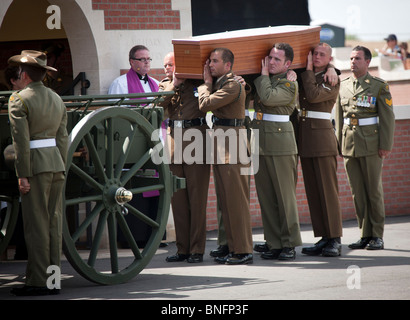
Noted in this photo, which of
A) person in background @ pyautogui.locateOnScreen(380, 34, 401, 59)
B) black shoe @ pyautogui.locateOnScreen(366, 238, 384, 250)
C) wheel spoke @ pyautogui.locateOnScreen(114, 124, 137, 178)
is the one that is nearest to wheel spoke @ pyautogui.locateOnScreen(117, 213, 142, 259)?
wheel spoke @ pyautogui.locateOnScreen(114, 124, 137, 178)

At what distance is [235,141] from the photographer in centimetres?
792

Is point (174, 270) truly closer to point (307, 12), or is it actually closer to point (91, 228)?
point (91, 228)

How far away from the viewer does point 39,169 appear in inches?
249

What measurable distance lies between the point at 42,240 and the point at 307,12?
702 cm

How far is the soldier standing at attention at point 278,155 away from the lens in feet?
26.5

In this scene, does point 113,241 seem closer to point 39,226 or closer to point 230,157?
point 39,226

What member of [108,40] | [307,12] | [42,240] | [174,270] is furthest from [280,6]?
[42,240]

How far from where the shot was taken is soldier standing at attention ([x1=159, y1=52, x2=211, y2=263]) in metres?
8.13

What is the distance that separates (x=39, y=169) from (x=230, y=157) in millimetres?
A: 2108

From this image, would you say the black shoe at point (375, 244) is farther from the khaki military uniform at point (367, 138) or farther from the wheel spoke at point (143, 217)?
the wheel spoke at point (143, 217)

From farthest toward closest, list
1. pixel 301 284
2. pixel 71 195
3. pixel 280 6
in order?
pixel 280 6 < pixel 71 195 < pixel 301 284

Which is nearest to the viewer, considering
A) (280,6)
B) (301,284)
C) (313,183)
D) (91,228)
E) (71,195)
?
(301,284)

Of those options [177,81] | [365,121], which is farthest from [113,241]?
[365,121]

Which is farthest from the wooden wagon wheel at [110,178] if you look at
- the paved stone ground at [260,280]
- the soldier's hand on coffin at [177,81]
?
the soldier's hand on coffin at [177,81]
